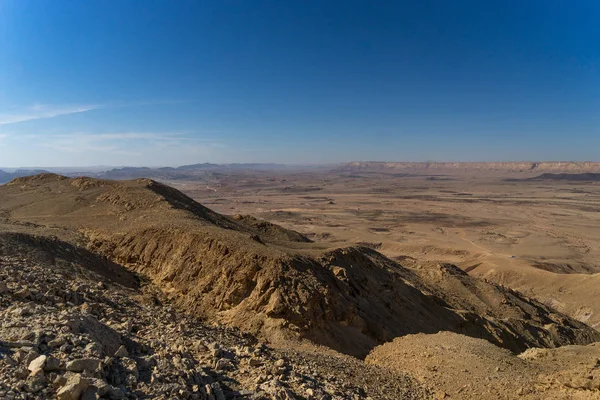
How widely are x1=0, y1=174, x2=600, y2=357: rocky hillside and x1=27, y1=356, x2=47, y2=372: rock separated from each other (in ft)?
26.9

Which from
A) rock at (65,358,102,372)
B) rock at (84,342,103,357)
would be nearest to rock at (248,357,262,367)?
rock at (84,342,103,357)

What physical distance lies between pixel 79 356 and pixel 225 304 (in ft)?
28.9

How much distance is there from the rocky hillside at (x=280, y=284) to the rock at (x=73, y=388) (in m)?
8.19

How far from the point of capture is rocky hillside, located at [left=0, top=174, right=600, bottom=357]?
13.8m

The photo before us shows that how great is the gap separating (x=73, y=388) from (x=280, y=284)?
9.81 meters

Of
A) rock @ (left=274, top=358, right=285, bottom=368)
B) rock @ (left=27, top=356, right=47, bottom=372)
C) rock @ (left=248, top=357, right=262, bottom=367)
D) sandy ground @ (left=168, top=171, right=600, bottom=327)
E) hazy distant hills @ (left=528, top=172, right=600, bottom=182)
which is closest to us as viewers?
rock @ (left=27, top=356, right=47, bottom=372)

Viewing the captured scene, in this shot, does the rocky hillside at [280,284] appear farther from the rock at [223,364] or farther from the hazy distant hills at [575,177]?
the hazy distant hills at [575,177]

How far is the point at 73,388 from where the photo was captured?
4.77m

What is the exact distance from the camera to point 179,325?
9.67 metres

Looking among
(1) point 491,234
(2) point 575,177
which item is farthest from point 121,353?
(2) point 575,177

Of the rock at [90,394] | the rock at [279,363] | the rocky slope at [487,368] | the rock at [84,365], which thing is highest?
the rock at [84,365]

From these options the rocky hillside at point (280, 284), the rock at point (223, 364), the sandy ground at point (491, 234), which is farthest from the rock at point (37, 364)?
the sandy ground at point (491, 234)

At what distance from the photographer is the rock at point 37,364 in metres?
5.02

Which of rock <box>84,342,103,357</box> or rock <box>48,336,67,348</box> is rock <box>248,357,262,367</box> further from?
rock <box>48,336,67,348</box>
